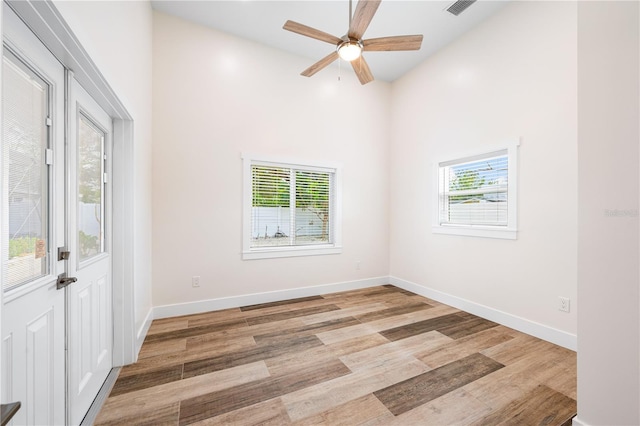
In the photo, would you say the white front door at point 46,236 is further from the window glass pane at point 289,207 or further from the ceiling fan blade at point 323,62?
the window glass pane at point 289,207

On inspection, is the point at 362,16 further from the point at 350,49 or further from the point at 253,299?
the point at 253,299

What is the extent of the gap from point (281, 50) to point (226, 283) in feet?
10.8

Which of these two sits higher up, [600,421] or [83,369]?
[83,369]

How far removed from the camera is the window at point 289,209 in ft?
12.3

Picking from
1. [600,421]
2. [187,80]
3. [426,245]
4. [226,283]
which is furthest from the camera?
[426,245]

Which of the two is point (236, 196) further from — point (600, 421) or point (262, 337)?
point (600, 421)

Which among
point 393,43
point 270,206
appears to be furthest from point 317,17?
point 270,206

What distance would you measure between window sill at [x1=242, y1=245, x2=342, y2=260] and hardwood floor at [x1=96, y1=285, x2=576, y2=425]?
2.54 feet

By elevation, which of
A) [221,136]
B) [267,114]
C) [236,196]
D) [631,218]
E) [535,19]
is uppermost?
[535,19]

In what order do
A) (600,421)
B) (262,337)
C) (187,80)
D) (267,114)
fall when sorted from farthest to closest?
(267,114) → (187,80) → (262,337) → (600,421)

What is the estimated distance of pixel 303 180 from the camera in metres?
4.15

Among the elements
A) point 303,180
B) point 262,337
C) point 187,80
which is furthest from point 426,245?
point 187,80

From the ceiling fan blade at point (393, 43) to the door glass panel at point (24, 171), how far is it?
2.23 m

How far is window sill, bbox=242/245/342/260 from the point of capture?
145 inches
